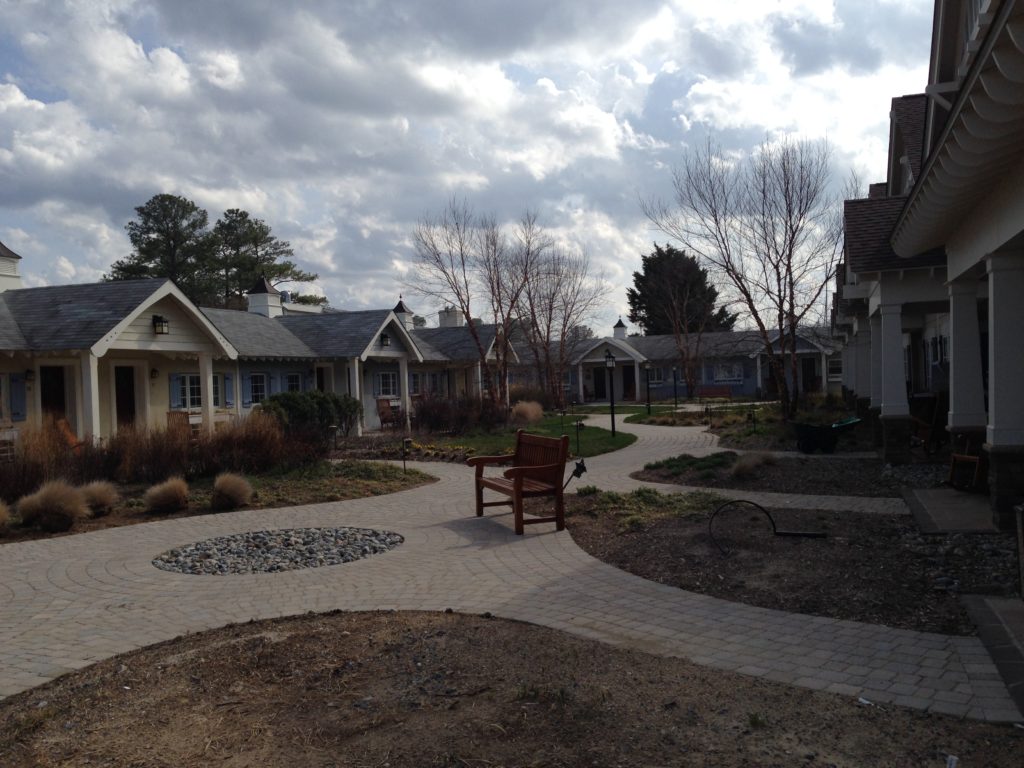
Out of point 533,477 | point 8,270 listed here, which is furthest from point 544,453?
point 8,270

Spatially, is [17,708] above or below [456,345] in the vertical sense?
below

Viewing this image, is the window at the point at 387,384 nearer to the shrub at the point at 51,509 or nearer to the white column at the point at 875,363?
the white column at the point at 875,363

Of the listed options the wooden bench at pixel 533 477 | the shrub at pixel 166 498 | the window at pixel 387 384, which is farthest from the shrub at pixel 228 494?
the window at pixel 387 384

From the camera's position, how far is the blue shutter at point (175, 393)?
22797 millimetres

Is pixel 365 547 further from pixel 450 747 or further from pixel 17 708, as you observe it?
pixel 450 747

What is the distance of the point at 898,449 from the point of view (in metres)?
13.3

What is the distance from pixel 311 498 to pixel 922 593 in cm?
891

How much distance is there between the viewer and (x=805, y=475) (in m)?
12.9

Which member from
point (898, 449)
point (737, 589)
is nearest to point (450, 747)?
point (737, 589)

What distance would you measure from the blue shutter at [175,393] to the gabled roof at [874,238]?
58.6ft

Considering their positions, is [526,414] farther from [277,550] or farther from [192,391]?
[277,550]

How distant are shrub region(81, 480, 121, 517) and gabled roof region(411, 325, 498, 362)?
23.1 meters

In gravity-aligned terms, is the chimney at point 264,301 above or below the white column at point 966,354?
above

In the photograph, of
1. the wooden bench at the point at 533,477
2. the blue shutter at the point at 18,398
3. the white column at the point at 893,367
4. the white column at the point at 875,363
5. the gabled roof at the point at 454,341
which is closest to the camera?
the wooden bench at the point at 533,477
